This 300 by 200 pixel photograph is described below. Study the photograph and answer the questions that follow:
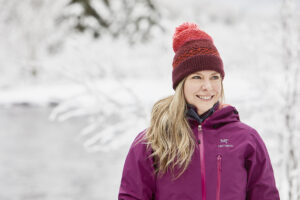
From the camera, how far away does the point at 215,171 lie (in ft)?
5.17

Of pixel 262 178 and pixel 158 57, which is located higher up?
pixel 158 57

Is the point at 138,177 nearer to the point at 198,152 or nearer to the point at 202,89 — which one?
the point at 198,152

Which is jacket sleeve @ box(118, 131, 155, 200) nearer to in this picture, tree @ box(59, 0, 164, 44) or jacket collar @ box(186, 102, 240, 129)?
jacket collar @ box(186, 102, 240, 129)

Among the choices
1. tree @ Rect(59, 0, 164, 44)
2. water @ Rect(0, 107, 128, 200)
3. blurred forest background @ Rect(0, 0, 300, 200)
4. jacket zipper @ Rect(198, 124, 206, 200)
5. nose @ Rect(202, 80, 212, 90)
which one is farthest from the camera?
tree @ Rect(59, 0, 164, 44)

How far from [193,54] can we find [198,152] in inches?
15.8

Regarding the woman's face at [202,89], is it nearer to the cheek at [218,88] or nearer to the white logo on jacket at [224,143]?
the cheek at [218,88]

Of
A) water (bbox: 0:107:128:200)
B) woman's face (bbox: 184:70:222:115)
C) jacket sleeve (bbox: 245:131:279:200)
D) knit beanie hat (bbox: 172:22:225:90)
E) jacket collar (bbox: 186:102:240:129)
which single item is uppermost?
water (bbox: 0:107:128:200)

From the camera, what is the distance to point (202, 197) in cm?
155

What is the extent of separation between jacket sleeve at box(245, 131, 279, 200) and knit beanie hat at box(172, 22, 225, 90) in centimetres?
34

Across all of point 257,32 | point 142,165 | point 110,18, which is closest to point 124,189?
point 142,165

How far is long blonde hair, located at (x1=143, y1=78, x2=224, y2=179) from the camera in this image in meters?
1.60

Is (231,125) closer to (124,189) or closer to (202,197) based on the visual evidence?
(202,197)

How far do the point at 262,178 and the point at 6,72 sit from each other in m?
20.3

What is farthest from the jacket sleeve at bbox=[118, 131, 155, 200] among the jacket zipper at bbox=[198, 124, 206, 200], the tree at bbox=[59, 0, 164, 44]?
the tree at bbox=[59, 0, 164, 44]
